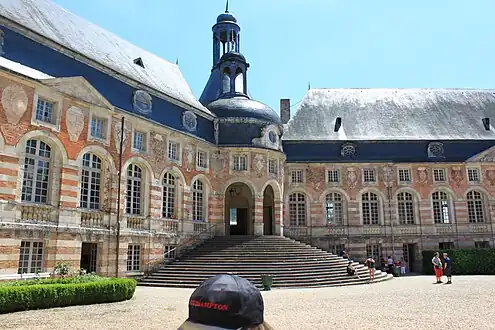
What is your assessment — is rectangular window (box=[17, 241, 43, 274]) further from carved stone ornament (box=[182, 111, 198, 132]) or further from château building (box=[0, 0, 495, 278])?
carved stone ornament (box=[182, 111, 198, 132])

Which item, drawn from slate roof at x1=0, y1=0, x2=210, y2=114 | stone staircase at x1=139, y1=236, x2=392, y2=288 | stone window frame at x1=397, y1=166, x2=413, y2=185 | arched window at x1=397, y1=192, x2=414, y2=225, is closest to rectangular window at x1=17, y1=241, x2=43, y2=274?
stone staircase at x1=139, y1=236, x2=392, y2=288

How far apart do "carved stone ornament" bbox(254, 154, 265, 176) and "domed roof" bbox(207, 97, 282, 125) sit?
86.4 inches

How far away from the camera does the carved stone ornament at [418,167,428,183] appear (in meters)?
25.5

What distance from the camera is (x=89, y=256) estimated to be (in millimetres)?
15422

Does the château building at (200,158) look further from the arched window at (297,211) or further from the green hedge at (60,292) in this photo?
the green hedge at (60,292)

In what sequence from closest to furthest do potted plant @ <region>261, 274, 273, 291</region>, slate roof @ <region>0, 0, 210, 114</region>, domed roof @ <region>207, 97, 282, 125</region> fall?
potted plant @ <region>261, 274, 273, 291</region> → slate roof @ <region>0, 0, 210, 114</region> → domed roof @ <region>207, 97, 282, 125</region>

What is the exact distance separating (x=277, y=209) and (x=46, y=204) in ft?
41.2

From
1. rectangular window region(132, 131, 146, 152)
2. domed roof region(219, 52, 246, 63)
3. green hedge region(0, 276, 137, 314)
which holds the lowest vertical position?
green hedge region(0, 276, 137, 314)

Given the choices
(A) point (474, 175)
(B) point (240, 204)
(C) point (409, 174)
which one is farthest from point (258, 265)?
(A) point (474, 175)

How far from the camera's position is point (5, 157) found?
12.4m

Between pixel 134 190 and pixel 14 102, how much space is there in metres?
5.97

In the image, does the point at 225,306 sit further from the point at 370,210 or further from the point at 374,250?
the point at 370,210

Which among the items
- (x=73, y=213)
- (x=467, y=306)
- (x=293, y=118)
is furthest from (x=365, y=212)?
(x=73, y=213)

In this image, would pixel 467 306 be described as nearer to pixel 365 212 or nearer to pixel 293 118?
pixel 365 212
